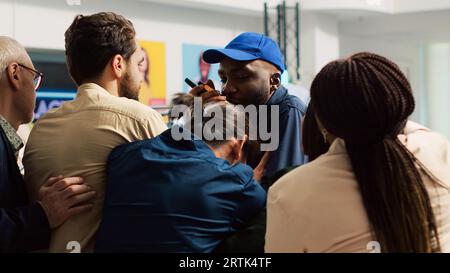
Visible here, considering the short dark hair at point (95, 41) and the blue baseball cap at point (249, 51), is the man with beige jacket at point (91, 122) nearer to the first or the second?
the short dark hair at point (95, 41)

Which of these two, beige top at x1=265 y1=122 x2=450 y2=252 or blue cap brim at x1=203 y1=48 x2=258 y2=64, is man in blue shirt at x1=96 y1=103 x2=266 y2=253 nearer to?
beige top at x1=265 y1=122 x2=450 y2=252

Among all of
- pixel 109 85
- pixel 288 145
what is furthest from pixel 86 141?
pixel 288 145

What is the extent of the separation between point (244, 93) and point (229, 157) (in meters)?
0.56

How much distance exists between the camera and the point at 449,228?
4.35 feet

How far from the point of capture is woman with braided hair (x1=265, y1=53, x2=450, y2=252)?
1247 millimetres

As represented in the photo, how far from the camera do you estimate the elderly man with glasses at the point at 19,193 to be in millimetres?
1582

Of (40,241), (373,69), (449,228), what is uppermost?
(373,69)

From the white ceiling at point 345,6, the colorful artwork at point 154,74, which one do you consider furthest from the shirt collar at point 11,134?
the white ceiling at point 345,6

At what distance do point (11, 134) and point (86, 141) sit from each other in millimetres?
232

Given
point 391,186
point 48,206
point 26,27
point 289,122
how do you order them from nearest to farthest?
point 391,186
point 48,206
point 289,122
point 26,27

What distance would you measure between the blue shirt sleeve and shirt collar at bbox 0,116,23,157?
0.77 meters

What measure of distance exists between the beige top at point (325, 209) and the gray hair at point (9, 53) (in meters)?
0.89
